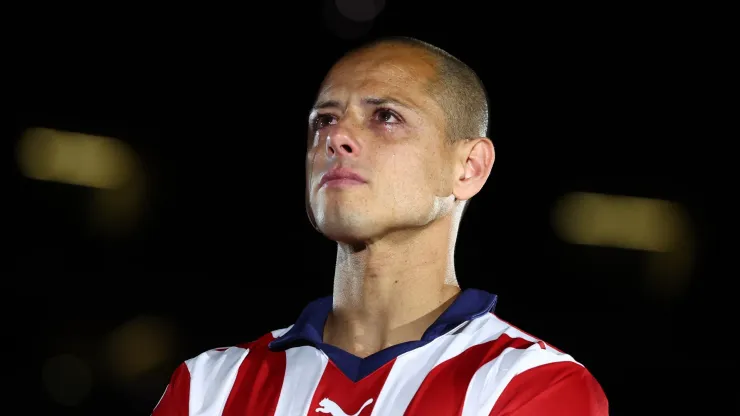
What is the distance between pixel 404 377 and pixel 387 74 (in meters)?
0.51

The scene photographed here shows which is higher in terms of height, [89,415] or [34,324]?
[34,324]

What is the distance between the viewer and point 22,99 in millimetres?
3086

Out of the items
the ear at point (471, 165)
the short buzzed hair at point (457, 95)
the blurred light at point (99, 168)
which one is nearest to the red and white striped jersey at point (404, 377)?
the ear at point (471, 165)

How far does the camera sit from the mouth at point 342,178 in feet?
4.93

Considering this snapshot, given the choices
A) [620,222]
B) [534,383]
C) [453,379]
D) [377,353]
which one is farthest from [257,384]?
[620,222]

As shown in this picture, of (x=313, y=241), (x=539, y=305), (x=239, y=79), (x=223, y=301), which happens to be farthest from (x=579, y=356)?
(x=239, y=79)

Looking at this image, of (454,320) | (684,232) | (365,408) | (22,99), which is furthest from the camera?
(22,99)

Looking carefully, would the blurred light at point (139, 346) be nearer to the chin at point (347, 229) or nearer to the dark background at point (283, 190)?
the dark background at point (283, 190)

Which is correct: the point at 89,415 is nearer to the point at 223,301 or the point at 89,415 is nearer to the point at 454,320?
the point at 223,301

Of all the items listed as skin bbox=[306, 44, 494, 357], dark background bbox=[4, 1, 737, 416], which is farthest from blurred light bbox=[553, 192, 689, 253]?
skin bbox=[306, 44, 494, 357]

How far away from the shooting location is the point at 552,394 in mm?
1320

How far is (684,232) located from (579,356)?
0.48 meters

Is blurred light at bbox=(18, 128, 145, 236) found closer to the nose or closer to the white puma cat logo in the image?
the nose

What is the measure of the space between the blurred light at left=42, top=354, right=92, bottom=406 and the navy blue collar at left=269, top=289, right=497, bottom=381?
1.63 metres
